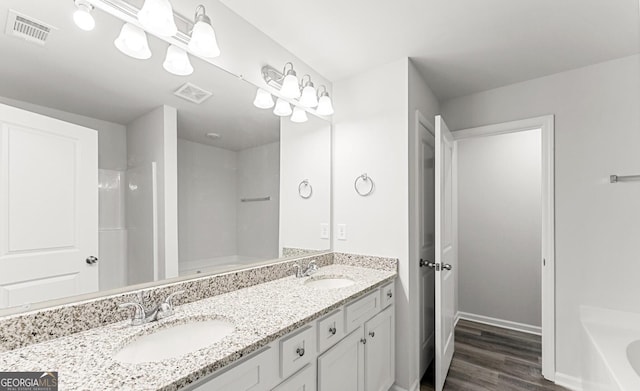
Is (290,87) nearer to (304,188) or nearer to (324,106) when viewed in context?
(324,106)

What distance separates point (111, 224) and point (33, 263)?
24 cm

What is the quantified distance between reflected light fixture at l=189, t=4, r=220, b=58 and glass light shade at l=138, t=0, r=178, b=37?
0.12 meters

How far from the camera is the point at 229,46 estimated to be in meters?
1.63

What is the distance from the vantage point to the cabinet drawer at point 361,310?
1.49 m

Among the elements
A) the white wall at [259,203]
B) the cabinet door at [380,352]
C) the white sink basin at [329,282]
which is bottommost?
the cabinet door at [380,352]

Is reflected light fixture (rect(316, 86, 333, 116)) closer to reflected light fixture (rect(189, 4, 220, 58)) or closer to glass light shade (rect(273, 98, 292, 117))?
glass light shade (rect(273, 98, 292, 117))

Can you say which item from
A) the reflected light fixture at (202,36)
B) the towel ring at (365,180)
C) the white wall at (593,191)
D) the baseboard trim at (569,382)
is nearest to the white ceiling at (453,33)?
the white wall at (593,191)

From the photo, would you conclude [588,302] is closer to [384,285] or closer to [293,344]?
[384,285]

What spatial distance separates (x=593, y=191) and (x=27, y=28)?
127 inches

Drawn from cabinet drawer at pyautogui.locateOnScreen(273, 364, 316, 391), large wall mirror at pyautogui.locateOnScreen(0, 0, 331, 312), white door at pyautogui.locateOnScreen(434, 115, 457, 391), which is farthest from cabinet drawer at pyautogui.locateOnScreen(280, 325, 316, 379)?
white door at pyautogui.locateOnScreen(434, 115, 457, 391)

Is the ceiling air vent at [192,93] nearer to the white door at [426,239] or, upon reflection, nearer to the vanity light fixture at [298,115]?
the vanity light fixture at [298,115]

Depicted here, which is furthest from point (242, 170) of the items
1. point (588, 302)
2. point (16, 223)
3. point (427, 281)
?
point (588, 302)

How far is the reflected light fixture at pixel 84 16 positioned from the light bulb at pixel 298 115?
3.86ft

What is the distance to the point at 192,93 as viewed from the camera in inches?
57.2
